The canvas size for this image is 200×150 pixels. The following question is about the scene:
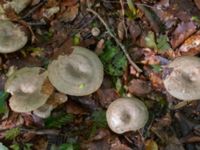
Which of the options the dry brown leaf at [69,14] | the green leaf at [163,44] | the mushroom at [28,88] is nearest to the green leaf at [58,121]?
the mushroom at [28,88]

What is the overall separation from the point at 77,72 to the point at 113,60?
52 cm

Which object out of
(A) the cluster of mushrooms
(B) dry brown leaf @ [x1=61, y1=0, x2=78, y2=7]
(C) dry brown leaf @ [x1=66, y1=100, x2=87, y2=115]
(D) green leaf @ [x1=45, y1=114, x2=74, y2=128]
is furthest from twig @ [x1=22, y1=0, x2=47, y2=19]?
A: (D) green leaf @ [x1=45, y1=114, x2=74, y2=128]

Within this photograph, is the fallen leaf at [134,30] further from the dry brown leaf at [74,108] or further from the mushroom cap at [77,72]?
the dry brown leaf at [74,108]

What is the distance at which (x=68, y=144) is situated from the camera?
4.80 meters

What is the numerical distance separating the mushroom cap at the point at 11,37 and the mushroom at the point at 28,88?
10.7 inches

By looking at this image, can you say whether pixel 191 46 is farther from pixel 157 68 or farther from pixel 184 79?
pixel 184 79

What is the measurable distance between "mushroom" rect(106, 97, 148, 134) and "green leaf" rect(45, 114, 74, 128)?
0.49 metres

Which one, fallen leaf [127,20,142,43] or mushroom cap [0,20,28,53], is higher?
mushroom cap [0,20,28,53]

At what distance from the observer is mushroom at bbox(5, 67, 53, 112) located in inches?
185

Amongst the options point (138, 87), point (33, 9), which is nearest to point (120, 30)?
point (138, 87)

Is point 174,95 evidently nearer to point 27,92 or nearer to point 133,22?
point 133,22

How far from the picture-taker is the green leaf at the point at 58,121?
16.1 ft

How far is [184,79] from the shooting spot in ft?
15.6

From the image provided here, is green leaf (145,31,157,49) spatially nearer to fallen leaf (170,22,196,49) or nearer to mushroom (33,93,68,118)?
fallen leaf (170,22,196,49)
